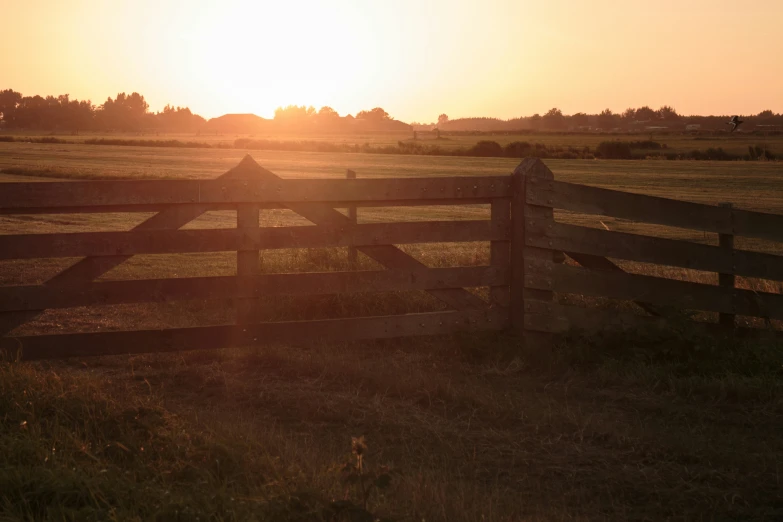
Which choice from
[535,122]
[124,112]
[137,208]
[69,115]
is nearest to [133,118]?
[124,112]

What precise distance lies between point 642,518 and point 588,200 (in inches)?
149

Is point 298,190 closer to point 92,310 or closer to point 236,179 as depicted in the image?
point 236,179

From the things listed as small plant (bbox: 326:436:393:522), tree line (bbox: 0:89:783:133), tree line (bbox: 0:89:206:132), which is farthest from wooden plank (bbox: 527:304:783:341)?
tree line (bbox: 0:89:206:132)

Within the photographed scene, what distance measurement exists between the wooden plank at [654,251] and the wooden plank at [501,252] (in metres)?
0.26

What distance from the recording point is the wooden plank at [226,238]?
6223 millimetres

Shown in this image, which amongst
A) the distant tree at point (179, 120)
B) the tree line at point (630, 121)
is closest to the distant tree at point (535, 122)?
the tree line at point (630, 121)

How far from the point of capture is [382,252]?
22.9 feet

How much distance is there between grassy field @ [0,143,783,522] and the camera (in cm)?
381

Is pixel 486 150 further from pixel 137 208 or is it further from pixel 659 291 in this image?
pixel 137 208

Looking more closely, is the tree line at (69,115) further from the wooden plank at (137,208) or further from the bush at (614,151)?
the wooden plank at (137,208)

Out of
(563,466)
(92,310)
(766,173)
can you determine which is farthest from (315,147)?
(563,466)

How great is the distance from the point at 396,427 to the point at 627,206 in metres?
3.36

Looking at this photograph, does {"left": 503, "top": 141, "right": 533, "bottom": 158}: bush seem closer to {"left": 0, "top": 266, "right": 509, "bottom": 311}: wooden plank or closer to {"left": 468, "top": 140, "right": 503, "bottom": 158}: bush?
{"left": 468, "top": 140, "right": 503, "bottom": 158}: bush

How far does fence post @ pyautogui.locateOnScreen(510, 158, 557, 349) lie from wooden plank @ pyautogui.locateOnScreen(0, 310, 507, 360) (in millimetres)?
231
